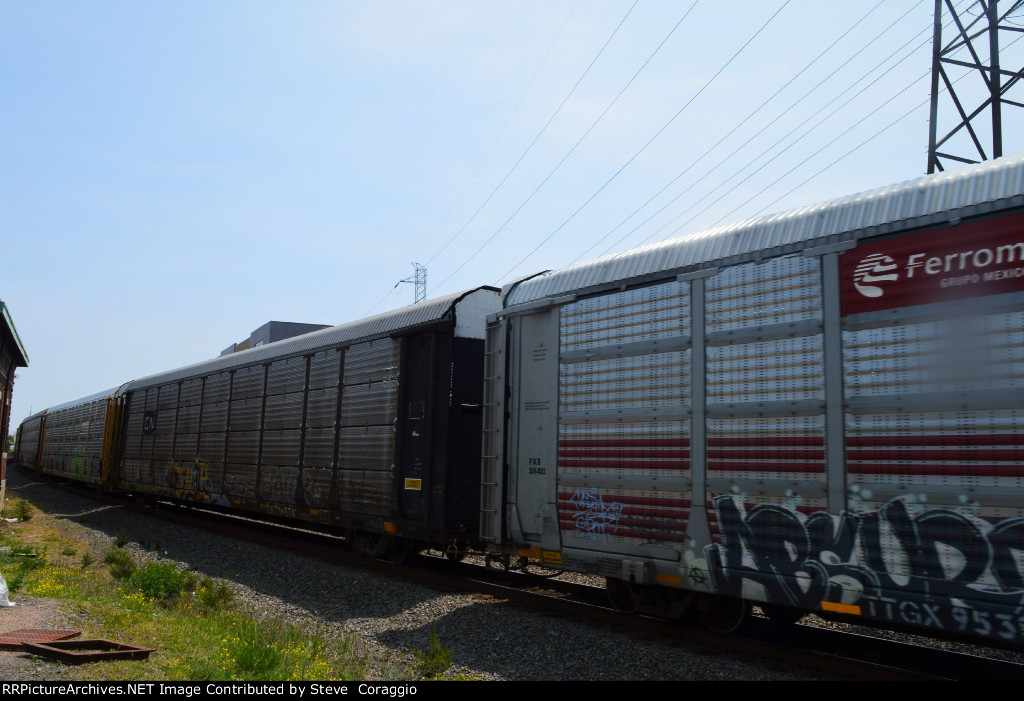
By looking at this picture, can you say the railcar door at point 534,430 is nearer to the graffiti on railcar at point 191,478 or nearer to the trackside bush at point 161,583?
the trackside bush at point 161,583

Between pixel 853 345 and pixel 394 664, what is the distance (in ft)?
16.0

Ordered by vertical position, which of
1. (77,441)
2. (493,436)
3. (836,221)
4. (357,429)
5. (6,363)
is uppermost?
(6,363)

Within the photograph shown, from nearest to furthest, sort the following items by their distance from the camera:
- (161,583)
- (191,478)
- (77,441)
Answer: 1. (161,583)
2. (191,478)
3. (77,441)

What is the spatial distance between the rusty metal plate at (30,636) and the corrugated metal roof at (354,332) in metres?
6.02

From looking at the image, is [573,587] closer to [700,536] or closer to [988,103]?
[700,536]

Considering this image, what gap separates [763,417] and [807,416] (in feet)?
1.28

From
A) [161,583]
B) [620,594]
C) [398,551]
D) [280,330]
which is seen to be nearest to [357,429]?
[398,551]

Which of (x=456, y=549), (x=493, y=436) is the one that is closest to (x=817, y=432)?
(x=493, y=436)

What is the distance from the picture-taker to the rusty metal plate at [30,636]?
5.99 meters

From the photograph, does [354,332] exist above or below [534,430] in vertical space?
above

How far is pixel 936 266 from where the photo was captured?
17.5 feet

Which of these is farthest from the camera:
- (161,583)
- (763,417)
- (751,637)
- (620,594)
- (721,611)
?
(161,583)

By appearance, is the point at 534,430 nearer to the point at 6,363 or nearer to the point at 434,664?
the point at 434,664

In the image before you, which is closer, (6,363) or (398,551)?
(398,551)
